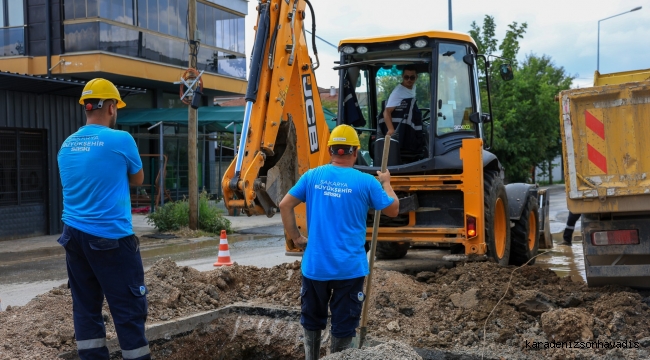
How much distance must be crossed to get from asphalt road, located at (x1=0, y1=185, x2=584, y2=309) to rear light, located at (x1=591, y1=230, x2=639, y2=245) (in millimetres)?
2132

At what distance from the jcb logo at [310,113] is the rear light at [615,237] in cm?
314

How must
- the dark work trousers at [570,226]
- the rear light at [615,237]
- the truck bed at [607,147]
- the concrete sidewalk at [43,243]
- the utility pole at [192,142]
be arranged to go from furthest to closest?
the utility pole at [192,142] → the concrete sidewalk at [43,243] → the dark work trousers at [570,226] → the rear light at [615,237] → the truck bed at [607,147]

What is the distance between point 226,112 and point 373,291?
15271 mm

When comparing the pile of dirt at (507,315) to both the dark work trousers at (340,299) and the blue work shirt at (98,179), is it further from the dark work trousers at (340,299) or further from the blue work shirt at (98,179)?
the blue work shirt at (98,179)

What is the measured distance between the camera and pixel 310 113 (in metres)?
Result: 8.04

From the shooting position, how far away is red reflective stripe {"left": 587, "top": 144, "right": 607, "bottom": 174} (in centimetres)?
671

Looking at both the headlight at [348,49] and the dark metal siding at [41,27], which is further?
the dark metal siding at [41,27]

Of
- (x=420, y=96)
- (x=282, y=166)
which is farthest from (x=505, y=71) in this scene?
(x=282, y=166)

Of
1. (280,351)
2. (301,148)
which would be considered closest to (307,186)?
(280,351)

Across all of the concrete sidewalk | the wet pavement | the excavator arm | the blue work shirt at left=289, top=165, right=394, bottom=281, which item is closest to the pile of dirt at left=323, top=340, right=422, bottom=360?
the blue work shirt at left=289, top=165, right=394, bottom=281

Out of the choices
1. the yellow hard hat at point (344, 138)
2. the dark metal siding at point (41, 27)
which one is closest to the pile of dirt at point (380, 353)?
the yellow hard hat at point (344, 138)

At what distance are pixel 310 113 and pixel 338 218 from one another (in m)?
3.34

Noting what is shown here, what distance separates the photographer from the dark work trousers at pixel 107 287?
15.0 ft

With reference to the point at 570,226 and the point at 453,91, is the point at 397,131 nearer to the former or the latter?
the point at 453,91
